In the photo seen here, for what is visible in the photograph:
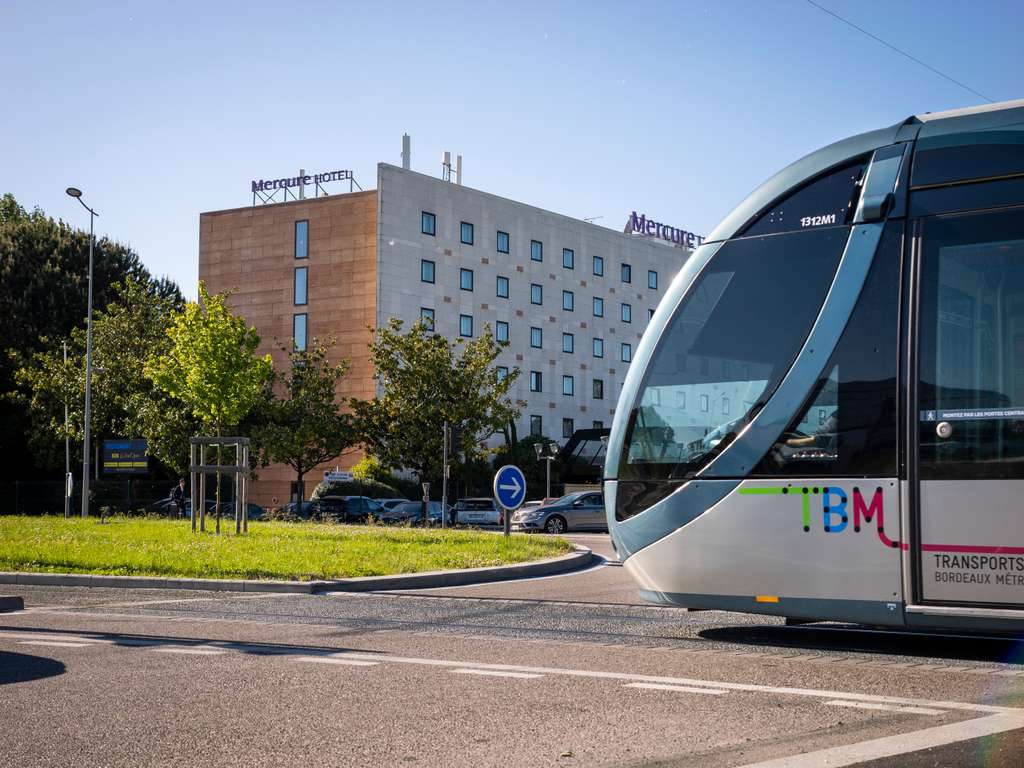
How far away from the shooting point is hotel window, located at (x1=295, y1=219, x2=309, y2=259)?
216 feet

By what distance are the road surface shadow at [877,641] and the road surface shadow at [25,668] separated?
196 inches

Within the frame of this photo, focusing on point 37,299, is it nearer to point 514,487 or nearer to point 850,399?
point 514,487

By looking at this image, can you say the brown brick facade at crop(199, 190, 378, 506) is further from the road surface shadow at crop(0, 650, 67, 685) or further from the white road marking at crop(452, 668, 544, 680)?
the white road marking at crop(452, 668, 544, 680)

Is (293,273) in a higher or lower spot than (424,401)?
higher

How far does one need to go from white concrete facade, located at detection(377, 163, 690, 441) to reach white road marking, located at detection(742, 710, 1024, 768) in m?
57.6

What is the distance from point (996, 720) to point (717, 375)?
355 centimetres

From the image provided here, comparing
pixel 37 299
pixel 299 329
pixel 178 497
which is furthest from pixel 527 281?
pixel 178 497

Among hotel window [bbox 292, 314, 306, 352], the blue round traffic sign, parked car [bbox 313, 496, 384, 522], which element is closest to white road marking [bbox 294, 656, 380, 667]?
the blue round traffic sign

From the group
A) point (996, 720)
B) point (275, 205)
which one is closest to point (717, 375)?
point (996, 720)

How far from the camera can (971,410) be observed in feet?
25.5

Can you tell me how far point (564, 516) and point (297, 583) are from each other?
24.2 metres

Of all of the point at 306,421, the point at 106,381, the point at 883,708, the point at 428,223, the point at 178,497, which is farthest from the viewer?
the point at 428,223

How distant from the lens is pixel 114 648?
29.8ft

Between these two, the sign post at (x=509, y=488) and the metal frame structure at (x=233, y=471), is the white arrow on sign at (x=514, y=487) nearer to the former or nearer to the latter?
the sign post at (x=509, y=488)
